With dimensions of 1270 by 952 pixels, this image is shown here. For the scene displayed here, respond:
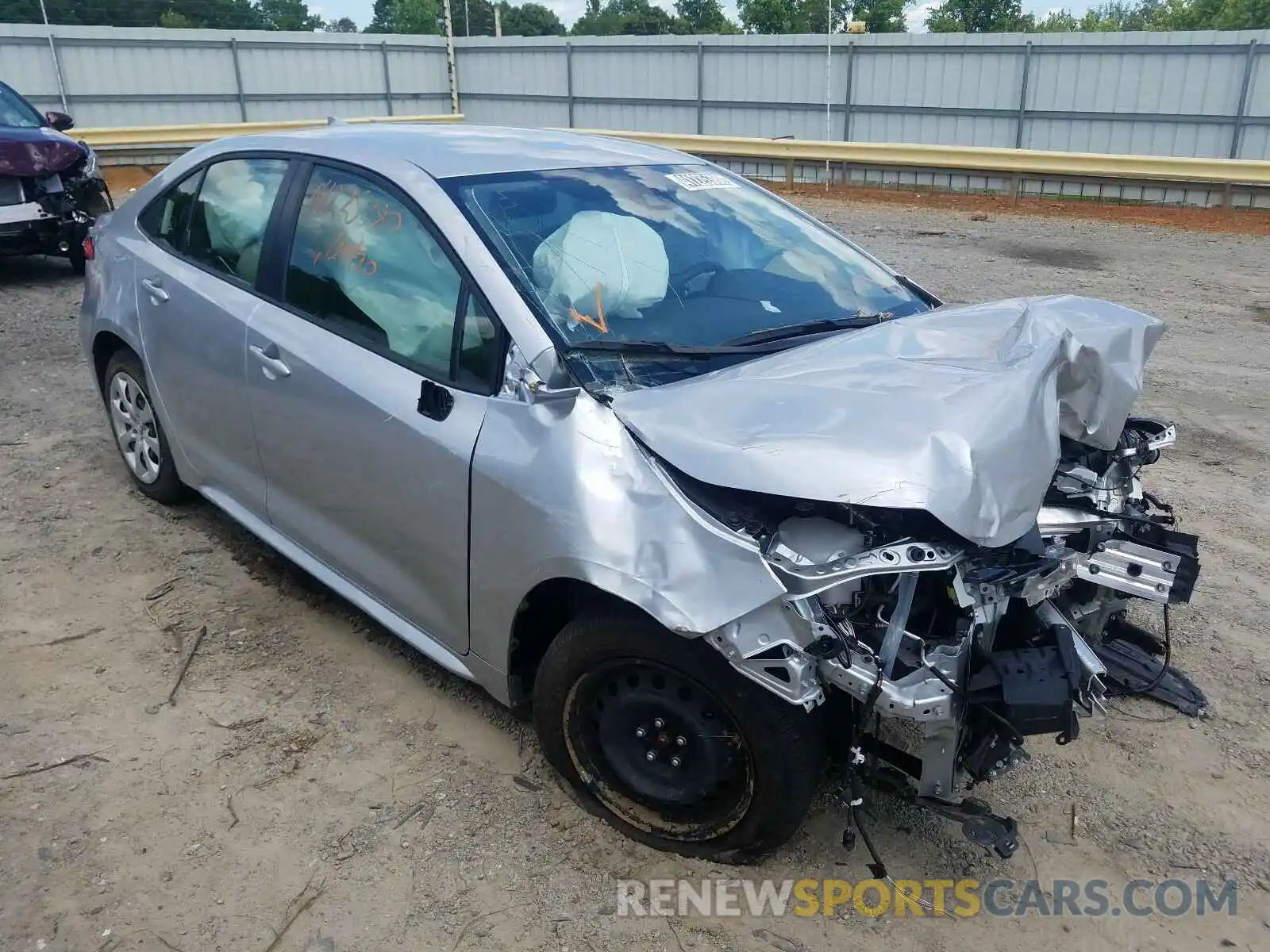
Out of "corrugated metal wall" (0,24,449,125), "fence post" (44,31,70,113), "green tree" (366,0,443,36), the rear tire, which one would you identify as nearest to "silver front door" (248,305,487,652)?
the rear tire

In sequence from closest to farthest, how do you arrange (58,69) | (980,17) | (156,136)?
(156,136)
(58,69)
(980,17)

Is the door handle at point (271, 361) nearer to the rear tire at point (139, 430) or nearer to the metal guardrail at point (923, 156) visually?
the rear tire at point (139, 430)

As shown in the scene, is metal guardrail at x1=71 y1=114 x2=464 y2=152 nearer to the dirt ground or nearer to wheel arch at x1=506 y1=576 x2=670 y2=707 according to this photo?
the dirt ground

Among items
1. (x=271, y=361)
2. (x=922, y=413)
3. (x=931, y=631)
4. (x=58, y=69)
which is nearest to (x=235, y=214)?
(x=271, y=361)

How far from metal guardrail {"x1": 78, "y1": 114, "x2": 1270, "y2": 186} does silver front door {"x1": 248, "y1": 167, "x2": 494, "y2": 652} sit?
10.0 metres

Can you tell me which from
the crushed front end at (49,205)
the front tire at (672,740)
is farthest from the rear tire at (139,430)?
the crushed front end at (49,205)

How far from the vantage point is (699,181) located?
3746 millimetres

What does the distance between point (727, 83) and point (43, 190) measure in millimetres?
15367

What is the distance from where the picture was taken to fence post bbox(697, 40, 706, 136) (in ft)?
69.3

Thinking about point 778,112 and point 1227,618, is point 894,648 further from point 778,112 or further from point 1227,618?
point 778,112

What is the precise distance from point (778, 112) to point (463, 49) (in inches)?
363

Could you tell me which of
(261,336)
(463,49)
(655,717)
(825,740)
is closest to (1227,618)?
(825,740)

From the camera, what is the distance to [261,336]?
3.55 m

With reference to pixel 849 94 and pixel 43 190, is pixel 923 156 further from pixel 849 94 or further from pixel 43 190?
pixel 43 190
